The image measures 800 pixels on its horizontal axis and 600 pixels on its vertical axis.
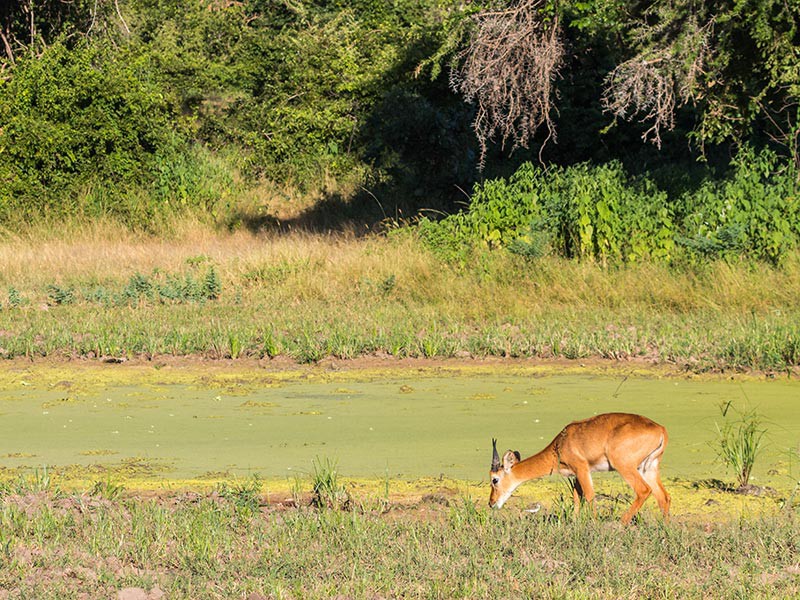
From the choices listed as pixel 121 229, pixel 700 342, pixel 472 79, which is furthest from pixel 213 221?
pixel 700 342

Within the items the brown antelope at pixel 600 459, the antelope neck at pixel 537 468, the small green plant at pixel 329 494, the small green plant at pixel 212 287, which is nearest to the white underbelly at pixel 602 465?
the brown antelope at pixel 600 459

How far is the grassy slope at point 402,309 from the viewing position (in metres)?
11.0

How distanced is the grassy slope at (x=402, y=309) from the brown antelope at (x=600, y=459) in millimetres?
4630

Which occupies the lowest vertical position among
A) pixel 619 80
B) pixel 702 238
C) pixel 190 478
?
pixel 190 478

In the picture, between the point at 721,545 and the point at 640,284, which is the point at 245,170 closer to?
the point at 640,284

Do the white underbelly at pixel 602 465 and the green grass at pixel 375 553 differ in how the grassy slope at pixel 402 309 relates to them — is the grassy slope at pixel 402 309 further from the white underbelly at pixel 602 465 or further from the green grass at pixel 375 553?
the green grass at pixel 375 553

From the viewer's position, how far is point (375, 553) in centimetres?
522

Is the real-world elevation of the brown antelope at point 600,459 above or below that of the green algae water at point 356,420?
above

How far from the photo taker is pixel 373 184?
21672 mm

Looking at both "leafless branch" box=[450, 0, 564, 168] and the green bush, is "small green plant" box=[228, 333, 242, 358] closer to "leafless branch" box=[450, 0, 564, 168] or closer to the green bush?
"leafless branch" box=[450, 0, 564, 168]

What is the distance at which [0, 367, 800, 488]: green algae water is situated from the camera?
284 inches

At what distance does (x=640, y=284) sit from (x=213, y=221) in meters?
9.42

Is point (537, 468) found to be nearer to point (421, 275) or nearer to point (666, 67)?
point (421, 275)

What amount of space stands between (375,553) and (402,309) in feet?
25.5
